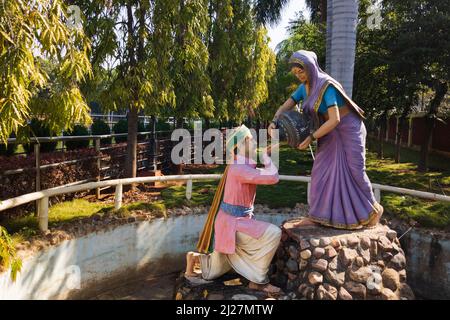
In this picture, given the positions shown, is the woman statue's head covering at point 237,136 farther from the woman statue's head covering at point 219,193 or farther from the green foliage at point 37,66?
the green foliage at point 37,66

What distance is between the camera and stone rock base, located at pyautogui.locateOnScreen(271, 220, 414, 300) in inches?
158

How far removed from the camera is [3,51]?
312 cm

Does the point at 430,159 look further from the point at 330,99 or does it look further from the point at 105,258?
the point at 105,258

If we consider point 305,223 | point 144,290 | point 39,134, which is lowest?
point 144,290

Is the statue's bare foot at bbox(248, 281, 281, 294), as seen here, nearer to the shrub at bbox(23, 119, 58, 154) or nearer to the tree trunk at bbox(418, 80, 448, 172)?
the shrub at bbox(23, 119, 58, 154)

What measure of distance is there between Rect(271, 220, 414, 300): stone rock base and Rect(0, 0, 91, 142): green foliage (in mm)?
2566

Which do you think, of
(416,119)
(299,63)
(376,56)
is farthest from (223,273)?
(416,119)

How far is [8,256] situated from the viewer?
139 inches

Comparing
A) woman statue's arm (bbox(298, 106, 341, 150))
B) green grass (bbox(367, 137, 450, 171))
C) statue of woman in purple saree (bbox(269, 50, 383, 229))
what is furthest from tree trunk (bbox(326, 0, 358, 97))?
green grass (bbox(367, 137, 450, 171))

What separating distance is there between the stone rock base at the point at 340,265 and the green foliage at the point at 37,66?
8.42ft

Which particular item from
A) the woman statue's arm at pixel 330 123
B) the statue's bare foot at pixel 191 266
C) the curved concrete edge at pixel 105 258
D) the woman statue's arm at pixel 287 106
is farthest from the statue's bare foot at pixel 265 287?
the curved concrete edge at pixel 105 258

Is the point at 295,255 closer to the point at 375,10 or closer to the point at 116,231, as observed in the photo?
the point at 116,231

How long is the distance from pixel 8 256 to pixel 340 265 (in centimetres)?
313

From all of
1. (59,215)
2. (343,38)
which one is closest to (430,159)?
(343,38)
